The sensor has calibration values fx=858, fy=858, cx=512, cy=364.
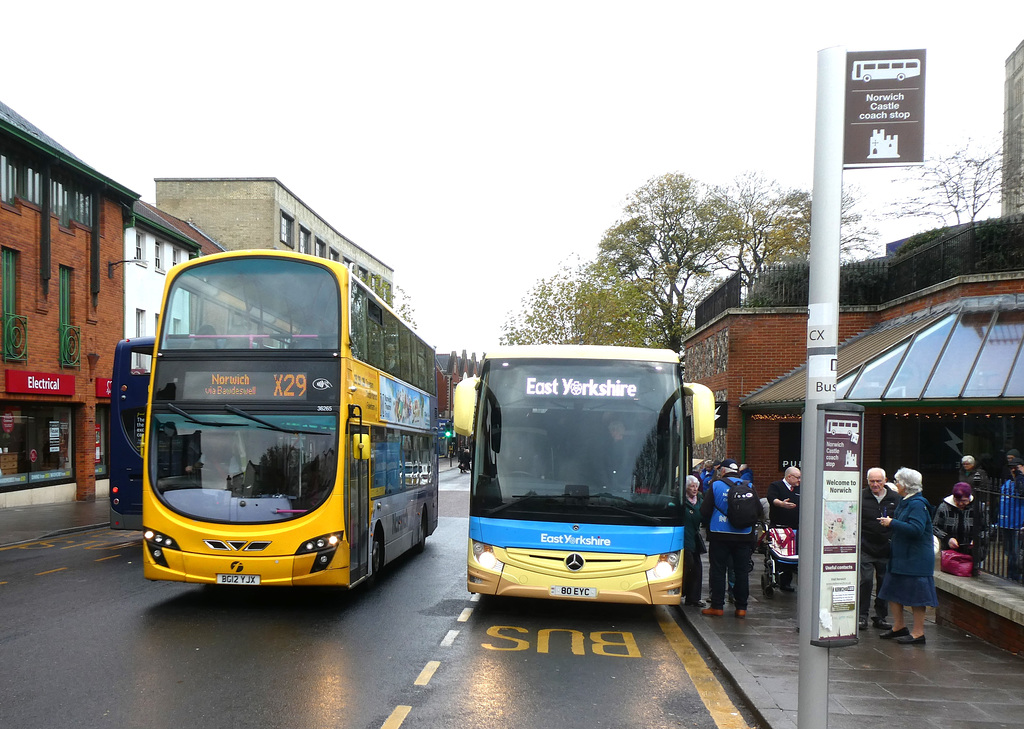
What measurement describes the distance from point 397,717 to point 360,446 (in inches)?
174

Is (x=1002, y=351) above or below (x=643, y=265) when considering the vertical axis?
below

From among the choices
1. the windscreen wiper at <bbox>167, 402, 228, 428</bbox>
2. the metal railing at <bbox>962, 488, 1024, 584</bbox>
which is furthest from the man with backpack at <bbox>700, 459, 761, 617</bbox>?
the windscreen wiper at <bbox>167, 402, 228, 428</bbox>

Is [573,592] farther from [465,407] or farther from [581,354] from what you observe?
[581,354]

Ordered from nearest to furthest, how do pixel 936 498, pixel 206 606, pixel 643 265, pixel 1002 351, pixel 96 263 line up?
pixel 206 606
pixel 1002 351
pixel 936 498
pixel 96 263
pixel 643 265

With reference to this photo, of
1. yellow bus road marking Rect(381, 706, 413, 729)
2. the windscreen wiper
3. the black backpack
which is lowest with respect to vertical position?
yellow bus road marking Rect(381, 706, 413, 729)

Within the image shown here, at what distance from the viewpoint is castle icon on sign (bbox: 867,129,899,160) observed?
215 inches

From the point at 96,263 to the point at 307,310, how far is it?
21.0 metres

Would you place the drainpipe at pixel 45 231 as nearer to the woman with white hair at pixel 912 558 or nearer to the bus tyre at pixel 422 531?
the bus tyre at pixel 422 531

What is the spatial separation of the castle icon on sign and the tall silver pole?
0.66ft

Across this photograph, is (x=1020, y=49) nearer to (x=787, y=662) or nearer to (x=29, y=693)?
(x=787, y=662)

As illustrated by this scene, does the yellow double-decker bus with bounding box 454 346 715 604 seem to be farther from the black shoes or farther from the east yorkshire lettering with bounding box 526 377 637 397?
the black shoes

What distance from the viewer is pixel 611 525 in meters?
9.43

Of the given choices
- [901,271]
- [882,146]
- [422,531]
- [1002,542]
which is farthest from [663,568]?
[901,271]

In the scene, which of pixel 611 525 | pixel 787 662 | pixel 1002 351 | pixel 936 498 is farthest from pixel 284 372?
pixel 936 498
